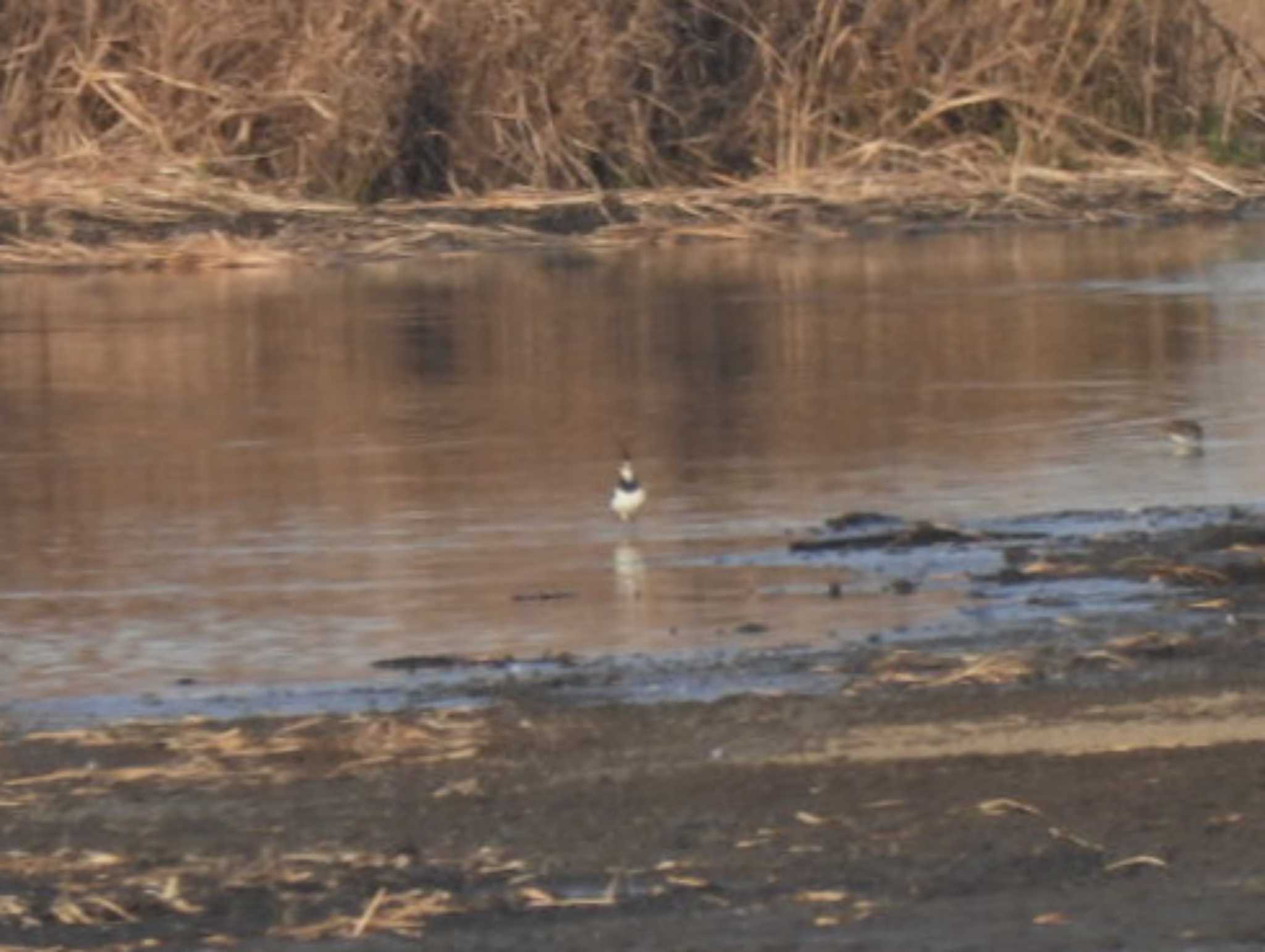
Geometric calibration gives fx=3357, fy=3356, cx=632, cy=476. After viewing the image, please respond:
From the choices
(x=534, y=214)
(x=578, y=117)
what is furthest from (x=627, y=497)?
(x=578, y=117)

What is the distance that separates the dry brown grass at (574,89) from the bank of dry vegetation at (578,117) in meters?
0.02

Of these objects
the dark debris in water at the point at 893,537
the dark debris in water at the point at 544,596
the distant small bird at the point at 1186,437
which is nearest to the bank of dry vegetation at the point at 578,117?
the distant small bird at the point at 1186,437

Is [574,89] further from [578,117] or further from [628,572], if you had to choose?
[628,572]

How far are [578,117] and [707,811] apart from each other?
46.1 ft

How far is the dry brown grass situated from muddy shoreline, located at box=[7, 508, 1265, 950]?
12.5 meters

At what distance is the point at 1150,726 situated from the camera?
20.9 feet

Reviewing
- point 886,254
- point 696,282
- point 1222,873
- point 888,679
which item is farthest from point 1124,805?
point 886,254

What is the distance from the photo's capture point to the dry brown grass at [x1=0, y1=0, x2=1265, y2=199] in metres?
19.4

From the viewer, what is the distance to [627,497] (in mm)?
8953

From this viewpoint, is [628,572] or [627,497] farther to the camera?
[627,497]

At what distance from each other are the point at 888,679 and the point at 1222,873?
1.53 m

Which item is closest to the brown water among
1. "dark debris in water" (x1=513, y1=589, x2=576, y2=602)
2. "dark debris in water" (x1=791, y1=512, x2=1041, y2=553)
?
"dark debris in water" (x1=513, y1=589, x2=576, y2=602)

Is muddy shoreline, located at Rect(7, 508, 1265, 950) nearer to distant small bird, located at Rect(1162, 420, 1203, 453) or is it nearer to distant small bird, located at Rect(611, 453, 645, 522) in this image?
distant small bird, located at Rect(611, 453, 645, 522)

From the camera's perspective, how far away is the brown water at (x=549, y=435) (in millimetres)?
7902
